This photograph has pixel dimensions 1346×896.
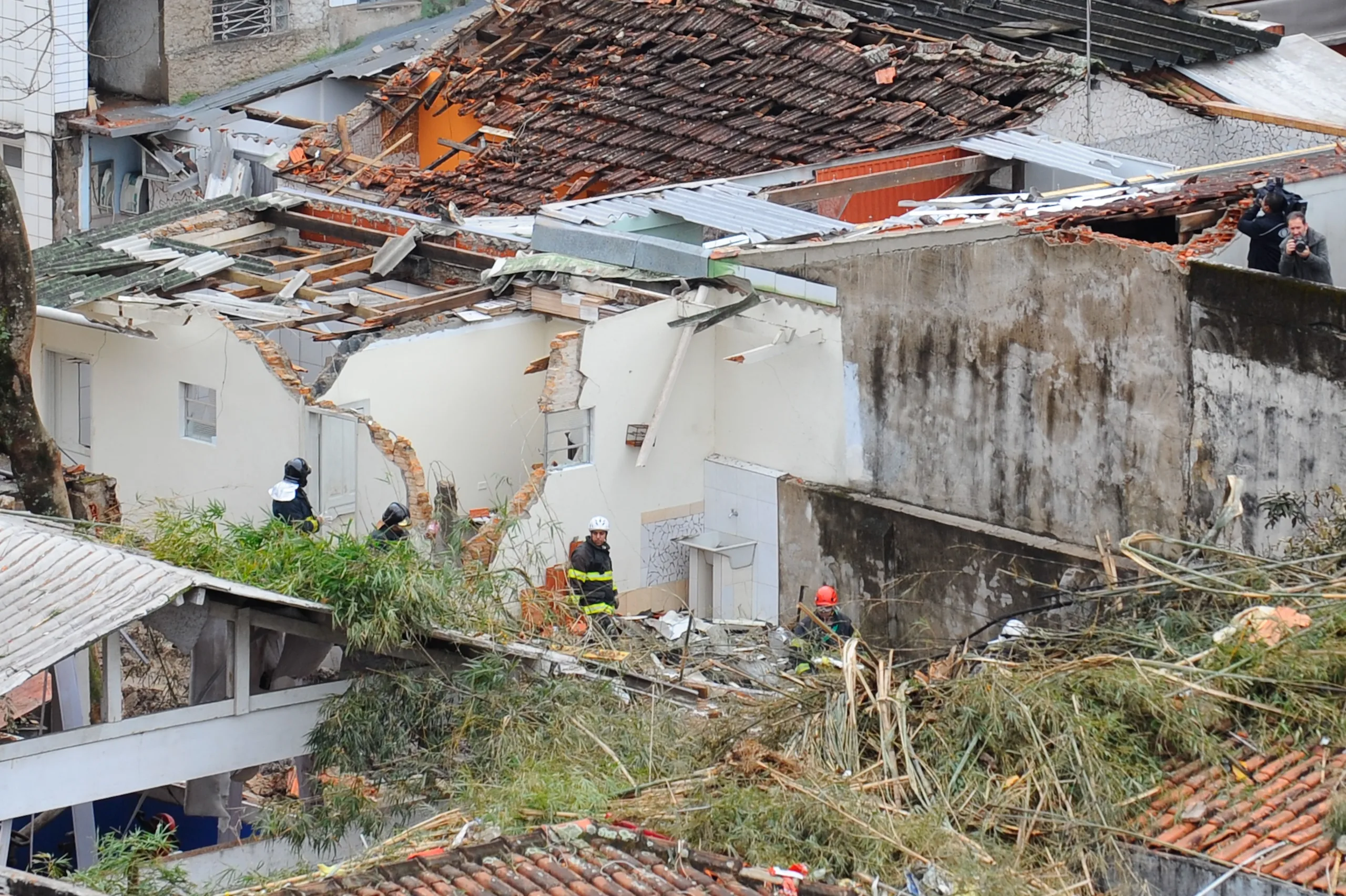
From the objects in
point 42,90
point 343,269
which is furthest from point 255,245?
point 42,90

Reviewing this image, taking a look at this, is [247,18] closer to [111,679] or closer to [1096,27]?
[1096,27]

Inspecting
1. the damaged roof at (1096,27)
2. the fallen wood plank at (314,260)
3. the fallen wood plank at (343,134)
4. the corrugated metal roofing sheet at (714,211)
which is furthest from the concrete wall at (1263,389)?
the fallen wood plank at (343,134)

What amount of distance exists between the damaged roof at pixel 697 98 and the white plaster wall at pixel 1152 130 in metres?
0.32

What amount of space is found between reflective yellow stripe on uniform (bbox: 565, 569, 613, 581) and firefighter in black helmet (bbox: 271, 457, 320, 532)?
2010mm

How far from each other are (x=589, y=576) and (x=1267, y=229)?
568cm

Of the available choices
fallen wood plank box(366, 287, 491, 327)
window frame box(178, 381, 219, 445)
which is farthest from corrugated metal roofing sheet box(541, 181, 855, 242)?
window frame box(178, 381, 219, 445)

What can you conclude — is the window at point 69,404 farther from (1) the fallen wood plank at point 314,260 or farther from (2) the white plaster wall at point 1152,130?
(2) the white plaster wall at point 1152,130

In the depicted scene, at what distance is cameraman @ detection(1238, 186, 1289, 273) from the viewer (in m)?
14.9

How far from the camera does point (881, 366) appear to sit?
17.3m

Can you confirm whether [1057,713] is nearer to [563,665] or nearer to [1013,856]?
[1013,856]

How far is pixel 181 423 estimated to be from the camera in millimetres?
18328

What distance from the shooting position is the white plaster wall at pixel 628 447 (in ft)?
56.4

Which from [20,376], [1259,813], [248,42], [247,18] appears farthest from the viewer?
[247,18]

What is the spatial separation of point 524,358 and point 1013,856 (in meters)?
9.60
